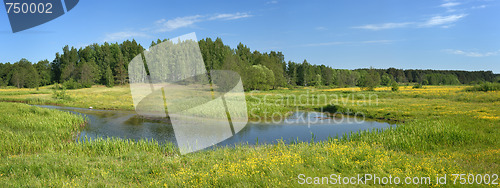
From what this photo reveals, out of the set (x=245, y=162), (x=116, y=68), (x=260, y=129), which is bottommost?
(x=260, y=129)

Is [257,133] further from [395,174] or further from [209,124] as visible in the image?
[395,174]

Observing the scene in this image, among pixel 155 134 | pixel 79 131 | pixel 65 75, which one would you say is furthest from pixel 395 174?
pixel 65 75

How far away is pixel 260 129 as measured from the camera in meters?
24.3

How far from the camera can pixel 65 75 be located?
90.2 metres

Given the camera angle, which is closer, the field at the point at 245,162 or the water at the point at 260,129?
the field at the point at 245,162

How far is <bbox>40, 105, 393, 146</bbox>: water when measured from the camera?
20.3m

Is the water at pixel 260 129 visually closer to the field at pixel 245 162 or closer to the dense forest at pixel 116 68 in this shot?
the field at pixel 245 162

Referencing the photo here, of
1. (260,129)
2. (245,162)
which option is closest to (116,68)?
(260,129)

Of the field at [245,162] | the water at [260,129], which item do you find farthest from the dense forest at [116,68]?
the field at [245,162]

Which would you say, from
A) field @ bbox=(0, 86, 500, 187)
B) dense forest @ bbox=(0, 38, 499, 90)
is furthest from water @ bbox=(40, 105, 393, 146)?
dense forest @ bbox=(0, 38, 499, 90)

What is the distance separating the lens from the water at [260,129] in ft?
66.6

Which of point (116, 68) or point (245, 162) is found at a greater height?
point (116, 68)

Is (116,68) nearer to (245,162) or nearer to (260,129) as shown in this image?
(260,129)

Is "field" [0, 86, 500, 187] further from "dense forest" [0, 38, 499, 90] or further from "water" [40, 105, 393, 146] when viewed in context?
Result: "dense forest" [0, 38, 499, 90]
